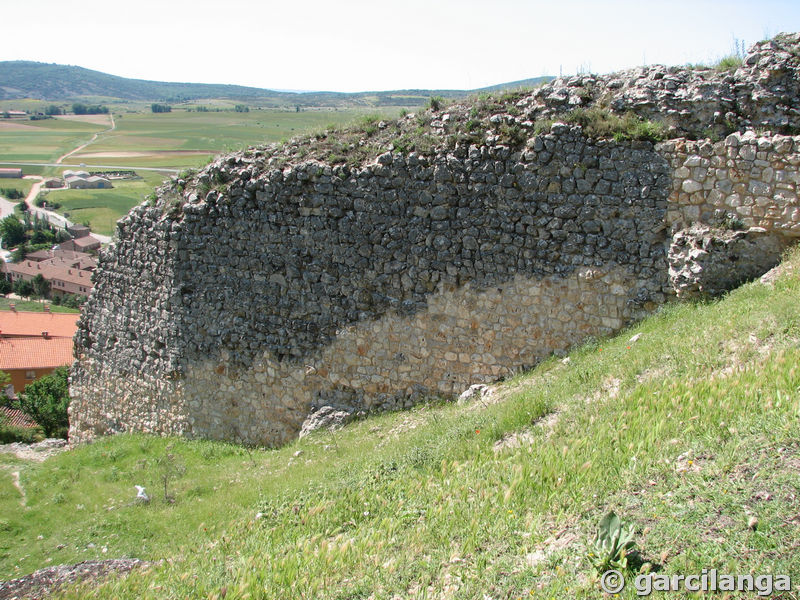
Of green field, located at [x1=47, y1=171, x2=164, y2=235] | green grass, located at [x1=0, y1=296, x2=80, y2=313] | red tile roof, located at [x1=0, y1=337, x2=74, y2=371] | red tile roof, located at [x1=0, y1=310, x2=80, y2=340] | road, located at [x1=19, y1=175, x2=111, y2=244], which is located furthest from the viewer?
green field, located at [x1=47, y1=171, x2=164, y2=235]

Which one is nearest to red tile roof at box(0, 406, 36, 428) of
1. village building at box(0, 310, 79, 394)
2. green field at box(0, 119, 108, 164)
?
village building at box(0, 310, 79, 394)

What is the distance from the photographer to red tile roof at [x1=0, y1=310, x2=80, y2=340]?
138 ft

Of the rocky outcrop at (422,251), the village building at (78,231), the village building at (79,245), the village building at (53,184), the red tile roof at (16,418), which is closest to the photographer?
the rocky outcrop at (422,251)

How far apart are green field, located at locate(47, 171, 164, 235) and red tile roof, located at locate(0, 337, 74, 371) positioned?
47.9 meters

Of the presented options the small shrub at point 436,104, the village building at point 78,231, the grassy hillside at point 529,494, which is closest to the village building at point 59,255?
the village building at point 78,231

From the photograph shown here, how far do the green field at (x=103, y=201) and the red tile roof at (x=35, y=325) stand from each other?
136 ft

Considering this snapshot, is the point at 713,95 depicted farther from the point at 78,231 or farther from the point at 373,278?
the point at 78,231

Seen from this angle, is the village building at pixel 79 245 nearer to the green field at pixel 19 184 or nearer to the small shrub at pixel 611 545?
the green field at pixel 19 184

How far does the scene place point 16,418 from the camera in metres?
26.5

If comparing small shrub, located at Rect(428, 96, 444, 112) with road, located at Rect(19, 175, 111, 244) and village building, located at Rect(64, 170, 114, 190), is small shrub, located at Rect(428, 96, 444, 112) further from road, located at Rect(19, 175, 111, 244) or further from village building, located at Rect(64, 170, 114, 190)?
village building, located at Rect(64, 170, 114, 190)

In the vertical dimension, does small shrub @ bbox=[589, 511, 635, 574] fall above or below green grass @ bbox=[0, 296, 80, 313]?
above

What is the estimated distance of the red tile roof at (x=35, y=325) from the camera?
42125 mm

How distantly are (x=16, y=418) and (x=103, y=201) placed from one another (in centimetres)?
7435

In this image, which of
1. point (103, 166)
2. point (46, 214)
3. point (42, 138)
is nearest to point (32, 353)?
point (46, 214)
